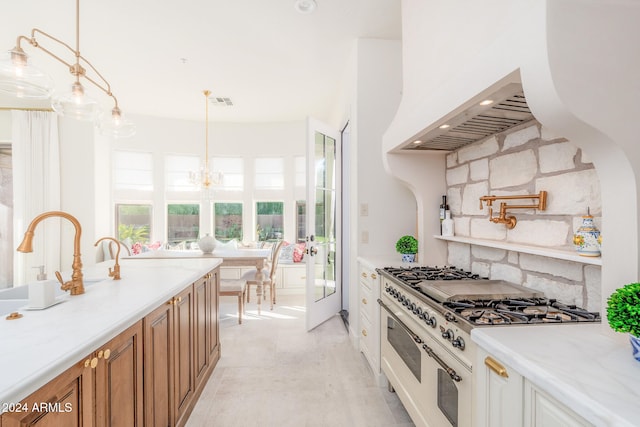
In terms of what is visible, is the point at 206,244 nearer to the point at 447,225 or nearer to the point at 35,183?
the point at 35,183

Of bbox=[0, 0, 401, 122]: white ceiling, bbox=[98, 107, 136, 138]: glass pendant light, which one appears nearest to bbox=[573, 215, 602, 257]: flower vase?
bbox=[0, 0, 401, 122]: white ceiling

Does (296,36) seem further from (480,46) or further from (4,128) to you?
(4,128)

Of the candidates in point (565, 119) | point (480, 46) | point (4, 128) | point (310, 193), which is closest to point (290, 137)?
point (310, 193)

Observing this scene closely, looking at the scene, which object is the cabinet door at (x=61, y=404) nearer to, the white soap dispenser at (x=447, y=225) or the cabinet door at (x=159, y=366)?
the cabinet door at (x=159, y=366)

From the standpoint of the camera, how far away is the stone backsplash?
142cm

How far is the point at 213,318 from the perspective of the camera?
2709mm

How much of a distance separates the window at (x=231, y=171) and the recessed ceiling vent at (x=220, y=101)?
1.37m

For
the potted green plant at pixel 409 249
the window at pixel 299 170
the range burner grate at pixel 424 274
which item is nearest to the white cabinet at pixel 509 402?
the range burner grate at pixel 424 274

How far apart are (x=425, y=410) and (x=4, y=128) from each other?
6255 mm

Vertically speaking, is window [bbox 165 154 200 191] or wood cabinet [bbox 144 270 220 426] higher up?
window [bbox 165 154 200 191]

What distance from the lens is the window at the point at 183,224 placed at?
6219 mm

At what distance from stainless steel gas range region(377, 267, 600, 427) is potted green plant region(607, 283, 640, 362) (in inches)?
13.4

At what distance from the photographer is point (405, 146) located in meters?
2.30

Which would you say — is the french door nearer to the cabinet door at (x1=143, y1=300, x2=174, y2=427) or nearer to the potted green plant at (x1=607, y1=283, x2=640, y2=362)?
the cabinet door at (x1=143, y1=300, x2=174, y2=427)
